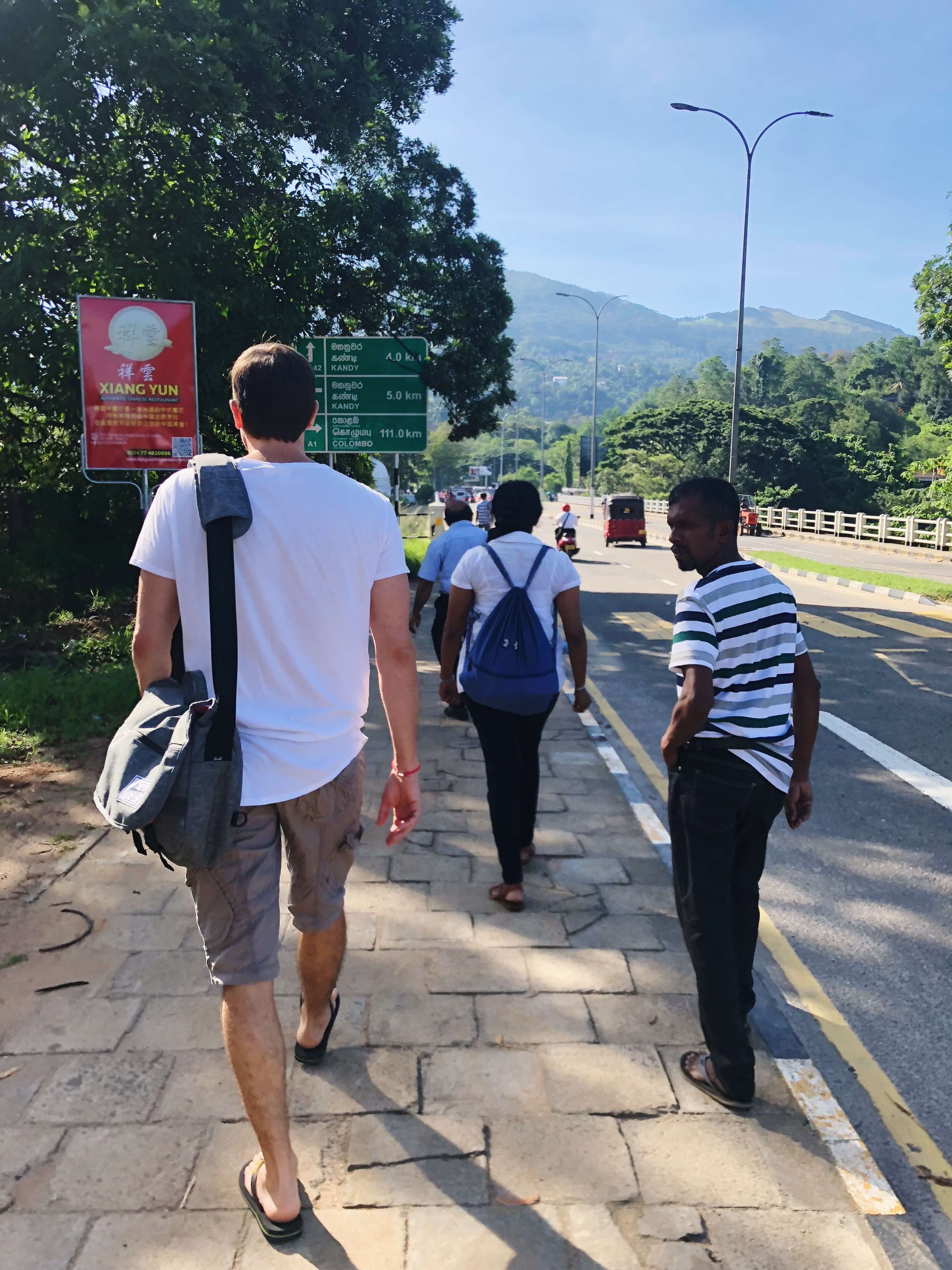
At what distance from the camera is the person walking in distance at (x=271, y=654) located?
88.3 inches

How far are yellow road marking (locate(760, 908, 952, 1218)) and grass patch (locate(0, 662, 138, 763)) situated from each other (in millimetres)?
4907

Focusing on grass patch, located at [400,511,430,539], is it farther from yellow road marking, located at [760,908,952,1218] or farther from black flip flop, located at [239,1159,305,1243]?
black flip flop, located at [239,1159,305,1243]

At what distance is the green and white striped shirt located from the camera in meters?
2.77

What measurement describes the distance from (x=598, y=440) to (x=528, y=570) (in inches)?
5070

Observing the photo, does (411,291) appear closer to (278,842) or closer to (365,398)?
(365,398)

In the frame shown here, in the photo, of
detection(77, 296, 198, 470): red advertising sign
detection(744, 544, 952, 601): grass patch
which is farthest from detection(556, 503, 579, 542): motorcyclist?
detection(77, 296, 198, 470): red advertising sign

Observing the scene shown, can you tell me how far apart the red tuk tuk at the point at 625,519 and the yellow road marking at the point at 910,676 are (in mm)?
21241

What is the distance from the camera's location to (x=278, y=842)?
2.39m

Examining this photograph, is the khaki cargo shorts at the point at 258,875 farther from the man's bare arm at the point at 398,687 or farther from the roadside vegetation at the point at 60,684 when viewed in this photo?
the roadside vegetation at the point at 60,684

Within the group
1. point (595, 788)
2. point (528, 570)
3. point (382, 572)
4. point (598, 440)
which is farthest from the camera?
point (598, 440)

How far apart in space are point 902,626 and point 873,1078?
12156 mm

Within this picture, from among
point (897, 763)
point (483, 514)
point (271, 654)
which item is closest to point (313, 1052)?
point (271, 654)

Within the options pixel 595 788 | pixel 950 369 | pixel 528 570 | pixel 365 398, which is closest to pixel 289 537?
pixel 528 570

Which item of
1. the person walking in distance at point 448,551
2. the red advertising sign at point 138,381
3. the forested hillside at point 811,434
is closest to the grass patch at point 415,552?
the red advertising sign at point 138,381
